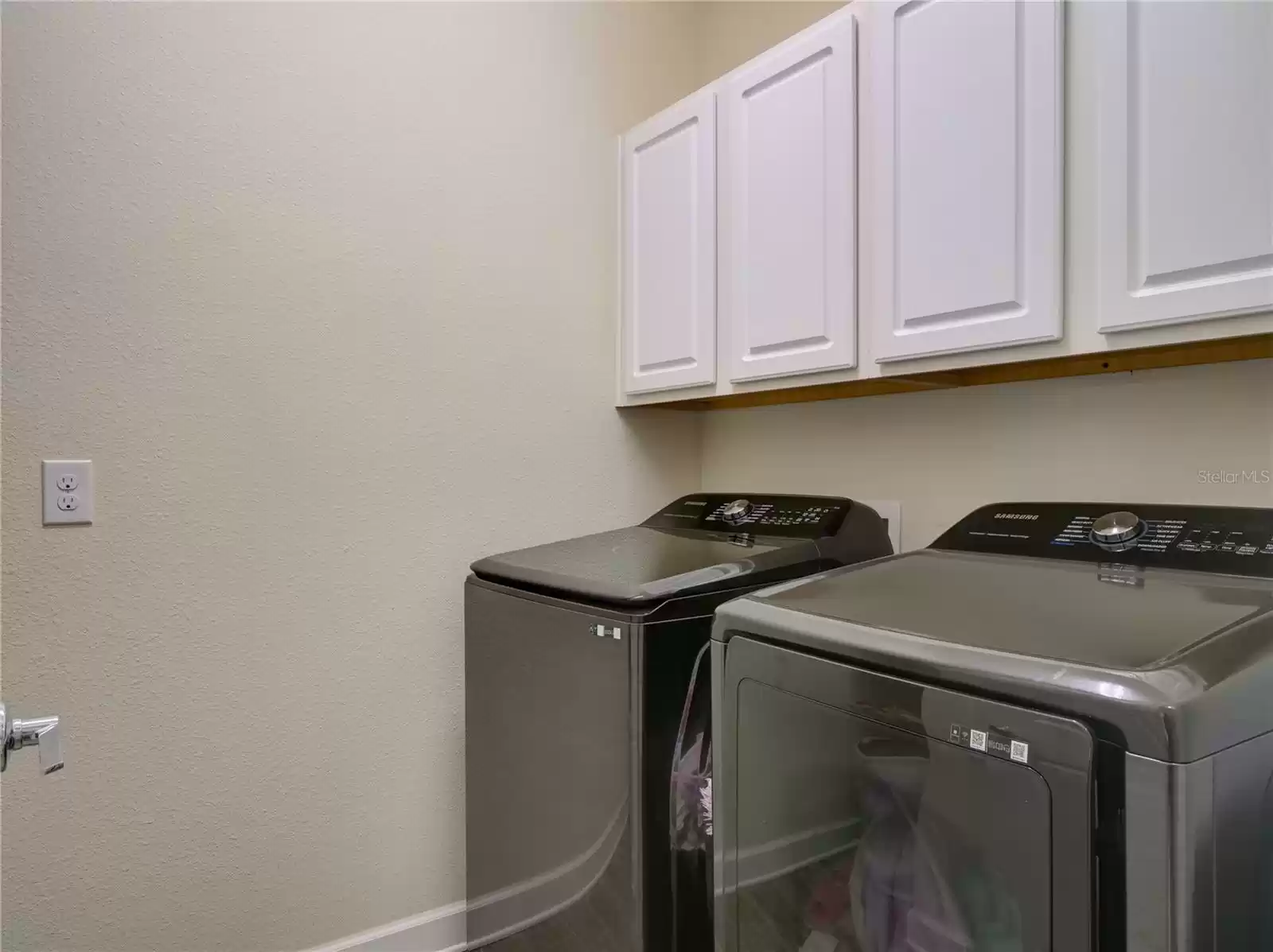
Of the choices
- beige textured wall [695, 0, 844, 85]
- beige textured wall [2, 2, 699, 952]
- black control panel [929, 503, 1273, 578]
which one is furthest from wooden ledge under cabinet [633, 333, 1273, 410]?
beige textured wall [695, 0, 844, 85]

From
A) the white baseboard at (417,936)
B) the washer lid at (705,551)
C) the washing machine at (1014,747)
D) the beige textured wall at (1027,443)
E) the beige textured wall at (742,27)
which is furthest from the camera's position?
the beige textured wall at (742,27)

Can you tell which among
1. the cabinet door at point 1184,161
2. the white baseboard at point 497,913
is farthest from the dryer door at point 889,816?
the cabinet door at point 1184,161

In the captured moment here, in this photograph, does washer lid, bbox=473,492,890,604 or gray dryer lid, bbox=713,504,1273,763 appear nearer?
gray dryer lid, bbox=713,504,1273,763

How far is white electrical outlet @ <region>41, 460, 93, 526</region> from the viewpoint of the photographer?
1.43m

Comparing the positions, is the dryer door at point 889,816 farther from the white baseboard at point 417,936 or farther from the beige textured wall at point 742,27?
the beige textured wall at point 742,27

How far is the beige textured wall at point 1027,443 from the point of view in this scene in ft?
4.25

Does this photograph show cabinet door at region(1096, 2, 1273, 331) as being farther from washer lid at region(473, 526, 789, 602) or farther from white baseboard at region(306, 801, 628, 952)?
white baseboard at region(306, 801, 628, 952)

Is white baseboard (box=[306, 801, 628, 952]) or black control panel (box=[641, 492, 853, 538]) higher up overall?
A: black control panel (box=[641, 492, 853, 538])

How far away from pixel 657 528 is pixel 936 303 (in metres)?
0.88

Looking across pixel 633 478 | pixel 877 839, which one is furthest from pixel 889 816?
pixel 633 478

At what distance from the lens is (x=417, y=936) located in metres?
1.83

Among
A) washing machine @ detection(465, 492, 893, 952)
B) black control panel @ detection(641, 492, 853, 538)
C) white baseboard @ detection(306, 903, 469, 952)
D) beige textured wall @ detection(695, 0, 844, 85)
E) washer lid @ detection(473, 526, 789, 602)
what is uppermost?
beige textured wall @ detection(695, 0, 844, 85)

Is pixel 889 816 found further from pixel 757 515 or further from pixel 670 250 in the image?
pixel 670 250

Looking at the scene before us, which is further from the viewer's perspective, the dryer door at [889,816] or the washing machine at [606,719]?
the washing machine at [606,719]
